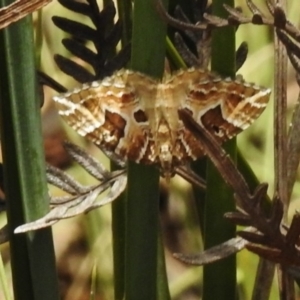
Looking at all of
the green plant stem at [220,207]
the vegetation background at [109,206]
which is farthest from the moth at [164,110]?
the vegetation background at [109,206]

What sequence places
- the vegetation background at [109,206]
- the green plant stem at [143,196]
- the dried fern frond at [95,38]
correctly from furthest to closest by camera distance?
the vegetation background at [109,206], the dried fern frond at [95,38], the green plant stem at [143,196]

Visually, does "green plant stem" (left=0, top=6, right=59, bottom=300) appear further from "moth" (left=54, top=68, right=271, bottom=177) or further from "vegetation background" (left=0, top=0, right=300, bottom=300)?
"vegetation background" (left=0, top=0, right=300, bottom=300)

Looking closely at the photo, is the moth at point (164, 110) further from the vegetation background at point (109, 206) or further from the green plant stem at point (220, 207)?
the vegetation background at point (109, 206)

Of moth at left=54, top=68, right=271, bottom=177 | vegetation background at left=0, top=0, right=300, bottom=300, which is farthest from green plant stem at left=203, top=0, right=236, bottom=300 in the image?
vegetation background at left=0, top=0, right=300, bottom=300

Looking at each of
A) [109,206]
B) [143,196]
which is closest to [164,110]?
[143,196]

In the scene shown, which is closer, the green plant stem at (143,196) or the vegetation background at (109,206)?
the green plant stem at (143,196)

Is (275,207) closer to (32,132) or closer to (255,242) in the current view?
(255,242)
